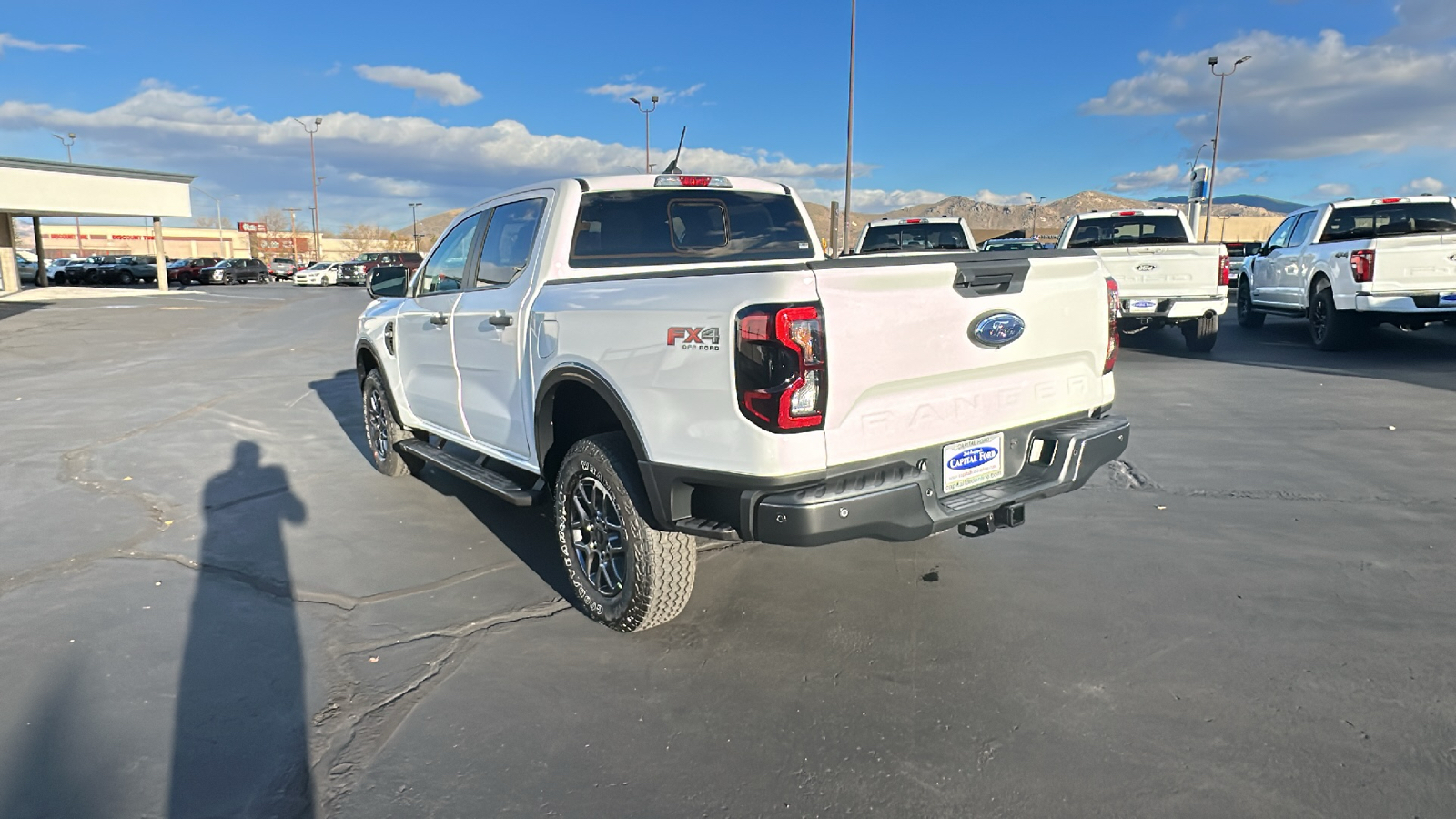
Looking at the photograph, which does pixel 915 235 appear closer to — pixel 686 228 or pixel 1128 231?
pixel 1128 231

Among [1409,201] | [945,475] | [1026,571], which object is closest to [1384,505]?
[1026,571]

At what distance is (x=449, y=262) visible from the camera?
5496 millimetres

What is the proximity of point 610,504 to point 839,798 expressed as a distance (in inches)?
61.8

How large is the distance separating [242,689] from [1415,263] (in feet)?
41.0

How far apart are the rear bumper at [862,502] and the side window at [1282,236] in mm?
12395

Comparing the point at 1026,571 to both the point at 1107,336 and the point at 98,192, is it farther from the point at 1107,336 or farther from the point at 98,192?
the point at 98,192

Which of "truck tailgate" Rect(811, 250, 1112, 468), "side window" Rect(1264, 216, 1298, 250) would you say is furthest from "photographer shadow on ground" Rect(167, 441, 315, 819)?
"side window" Rect(1264, 216, 1298, 250)

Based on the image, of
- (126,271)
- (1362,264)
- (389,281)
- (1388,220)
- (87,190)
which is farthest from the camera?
(126,271)

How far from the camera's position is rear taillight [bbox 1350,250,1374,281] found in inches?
421

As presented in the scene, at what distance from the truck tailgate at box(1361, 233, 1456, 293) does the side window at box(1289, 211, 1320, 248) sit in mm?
2035

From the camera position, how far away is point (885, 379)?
10.4 ft

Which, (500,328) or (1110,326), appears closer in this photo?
(1110,326)

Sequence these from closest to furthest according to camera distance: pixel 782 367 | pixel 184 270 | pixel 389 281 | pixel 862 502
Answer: pixel 782 367 → pixel 862 502 → pixel 389 281 → pixel 184 270

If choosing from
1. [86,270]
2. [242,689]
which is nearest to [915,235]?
[242,689]
